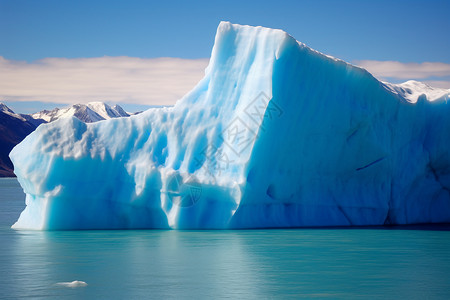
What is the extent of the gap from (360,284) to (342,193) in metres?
8.06

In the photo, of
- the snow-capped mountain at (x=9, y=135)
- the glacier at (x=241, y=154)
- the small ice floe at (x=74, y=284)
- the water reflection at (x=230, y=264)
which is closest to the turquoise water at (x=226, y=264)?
the water reflection at (x=230, y=264)

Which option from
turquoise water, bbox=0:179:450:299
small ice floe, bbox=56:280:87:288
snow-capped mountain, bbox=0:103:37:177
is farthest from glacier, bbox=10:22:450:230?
snow-capped mountain, bbox=0:103:37:177

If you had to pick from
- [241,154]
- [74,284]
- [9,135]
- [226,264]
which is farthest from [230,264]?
[9,135]

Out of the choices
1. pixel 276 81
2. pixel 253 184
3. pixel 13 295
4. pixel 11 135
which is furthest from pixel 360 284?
pixel 11 135

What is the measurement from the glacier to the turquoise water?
0.83m

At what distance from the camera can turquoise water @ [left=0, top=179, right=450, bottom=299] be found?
7922mm

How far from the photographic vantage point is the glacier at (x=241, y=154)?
48.6 feet

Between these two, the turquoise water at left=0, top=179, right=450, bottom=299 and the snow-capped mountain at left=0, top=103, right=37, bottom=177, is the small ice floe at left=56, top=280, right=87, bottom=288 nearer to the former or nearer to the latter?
the turquoise water at left=0, top=179, right=450, bottom=299

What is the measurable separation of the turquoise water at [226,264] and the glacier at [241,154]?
827 mm

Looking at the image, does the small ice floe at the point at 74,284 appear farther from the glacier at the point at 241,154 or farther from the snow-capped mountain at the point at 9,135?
the snow-capped mountain at the point at 9,135

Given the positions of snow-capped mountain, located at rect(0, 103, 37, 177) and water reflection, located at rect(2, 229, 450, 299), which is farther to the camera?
snow-capped mountain, located at rect(0, 103, 37, 177)

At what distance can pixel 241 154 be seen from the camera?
14.9 metres

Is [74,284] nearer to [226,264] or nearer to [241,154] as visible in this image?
[226,264]

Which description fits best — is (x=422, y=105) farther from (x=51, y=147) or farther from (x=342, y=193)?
(x=51, y=147)
